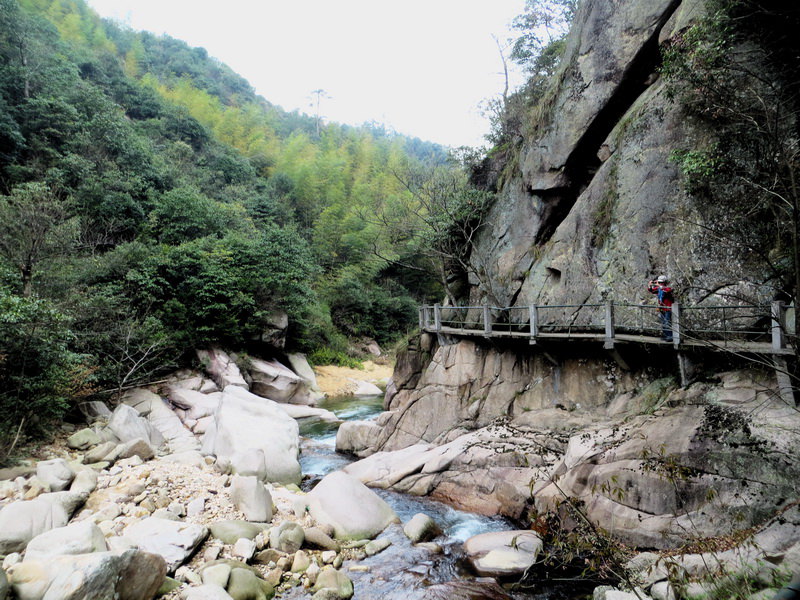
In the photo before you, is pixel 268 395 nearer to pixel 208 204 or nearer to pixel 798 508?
pixel 208 204

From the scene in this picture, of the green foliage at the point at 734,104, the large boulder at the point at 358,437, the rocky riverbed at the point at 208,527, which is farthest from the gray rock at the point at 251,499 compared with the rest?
the green foliage at the point at 734,104

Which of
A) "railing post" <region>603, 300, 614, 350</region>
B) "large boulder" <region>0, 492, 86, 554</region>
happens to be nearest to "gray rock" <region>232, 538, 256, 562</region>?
"large boulder" <region>0, 492, 86, 554</region>

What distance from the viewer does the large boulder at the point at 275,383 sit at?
698 inches

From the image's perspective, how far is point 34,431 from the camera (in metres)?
8.50

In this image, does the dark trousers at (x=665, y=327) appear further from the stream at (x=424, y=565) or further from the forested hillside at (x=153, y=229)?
the forested hillside at (x=153, y=229)

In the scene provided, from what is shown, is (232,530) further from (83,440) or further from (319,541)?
(83,440)

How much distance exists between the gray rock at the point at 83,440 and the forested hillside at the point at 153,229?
0.73 meters

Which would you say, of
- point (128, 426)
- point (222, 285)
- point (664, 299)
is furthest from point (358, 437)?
point (222, 285)

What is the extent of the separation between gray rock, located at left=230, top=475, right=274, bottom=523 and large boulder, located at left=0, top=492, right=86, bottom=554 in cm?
230

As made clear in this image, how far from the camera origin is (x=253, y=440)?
970cm

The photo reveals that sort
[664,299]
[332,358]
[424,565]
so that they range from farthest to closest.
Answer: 1. [332,358]
2. [664,299]
3. [424,565]

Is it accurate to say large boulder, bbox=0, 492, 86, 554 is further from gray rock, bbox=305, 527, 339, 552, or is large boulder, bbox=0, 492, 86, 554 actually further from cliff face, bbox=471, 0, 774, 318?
cliff face, bbox=471, 0, 774, 318

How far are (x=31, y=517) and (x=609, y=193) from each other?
38.9 feet

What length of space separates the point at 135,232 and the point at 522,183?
53.6 ft
